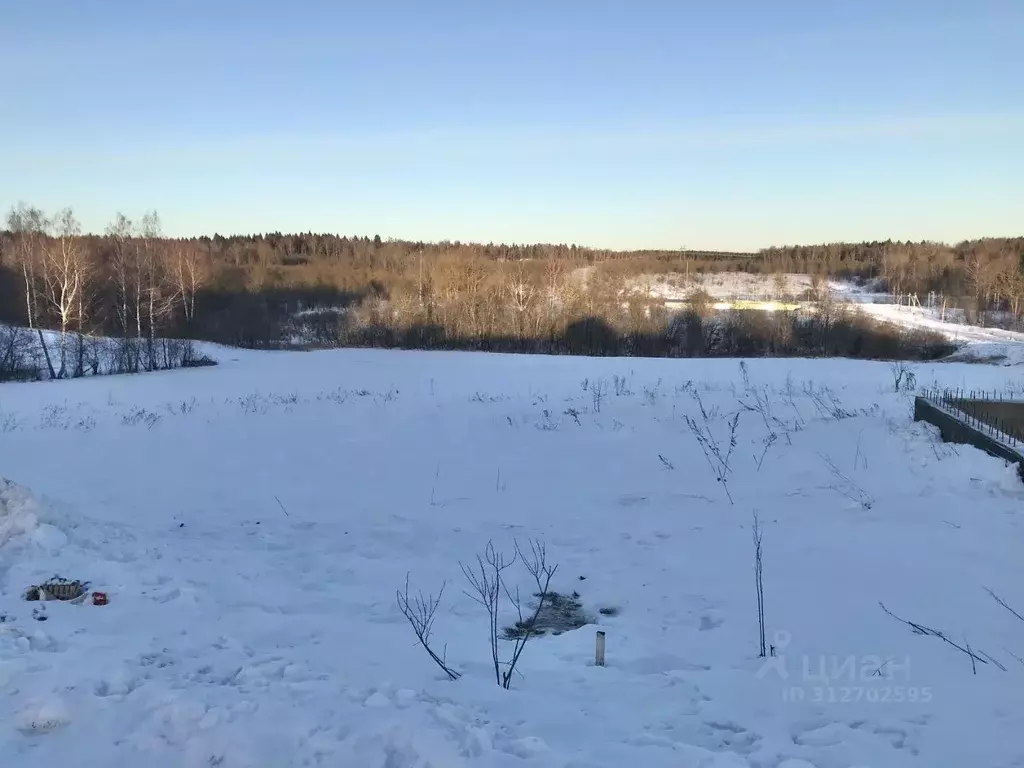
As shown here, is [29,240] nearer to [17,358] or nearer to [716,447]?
[17,358]

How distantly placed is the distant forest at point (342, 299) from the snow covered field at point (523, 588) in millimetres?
20071

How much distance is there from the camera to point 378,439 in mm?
10008

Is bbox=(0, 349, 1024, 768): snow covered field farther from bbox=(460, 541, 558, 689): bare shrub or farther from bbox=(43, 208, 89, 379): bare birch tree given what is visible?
bbox=(43, 208, 89, 379): bare birch tree

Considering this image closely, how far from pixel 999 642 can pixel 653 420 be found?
6.38 meters

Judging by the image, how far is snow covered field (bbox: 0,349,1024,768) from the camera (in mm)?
2803

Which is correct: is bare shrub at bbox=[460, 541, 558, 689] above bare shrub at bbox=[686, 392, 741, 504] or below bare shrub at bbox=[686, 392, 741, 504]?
below

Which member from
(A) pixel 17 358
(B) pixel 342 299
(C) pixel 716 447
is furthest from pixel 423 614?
(B) pixel 342 299

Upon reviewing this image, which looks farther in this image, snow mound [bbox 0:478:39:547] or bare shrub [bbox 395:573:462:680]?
snow mound [bbox 0:478:39:547]

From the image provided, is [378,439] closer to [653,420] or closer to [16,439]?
[653,420]

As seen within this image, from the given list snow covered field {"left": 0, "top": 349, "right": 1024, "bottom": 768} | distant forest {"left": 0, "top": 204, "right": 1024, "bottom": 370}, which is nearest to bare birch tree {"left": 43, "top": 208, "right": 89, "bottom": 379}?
Answer: distant forest {"left": 0, "top": 204, "right": 1024, "bottom": 370}

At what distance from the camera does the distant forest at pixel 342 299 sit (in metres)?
28.7

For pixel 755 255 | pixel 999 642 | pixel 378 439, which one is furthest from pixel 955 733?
pixel 755 255

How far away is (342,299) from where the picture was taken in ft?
162

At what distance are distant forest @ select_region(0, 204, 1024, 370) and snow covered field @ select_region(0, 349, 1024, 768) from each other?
20.1 metres
